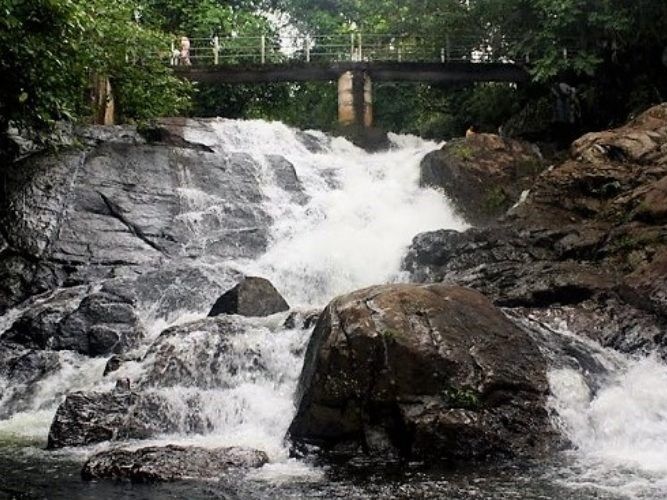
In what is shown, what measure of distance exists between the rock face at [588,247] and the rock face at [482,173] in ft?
6.10

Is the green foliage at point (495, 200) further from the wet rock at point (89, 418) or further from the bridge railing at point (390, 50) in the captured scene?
the wet rock at point (89, 418)

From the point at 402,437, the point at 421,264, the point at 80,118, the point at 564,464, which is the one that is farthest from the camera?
the point at 80,118

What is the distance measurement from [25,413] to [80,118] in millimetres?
→ 10336

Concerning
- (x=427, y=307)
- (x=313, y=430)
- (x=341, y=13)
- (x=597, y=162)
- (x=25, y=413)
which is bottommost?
(x=25, y=413)

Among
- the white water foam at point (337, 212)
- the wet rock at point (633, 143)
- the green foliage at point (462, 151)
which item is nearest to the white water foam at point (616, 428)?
the white water foam at point (337, 212)

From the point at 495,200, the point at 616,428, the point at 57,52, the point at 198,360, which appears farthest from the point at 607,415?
the point at 57,52

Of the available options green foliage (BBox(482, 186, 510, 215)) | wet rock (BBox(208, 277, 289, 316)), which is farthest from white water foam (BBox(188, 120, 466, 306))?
wet rock (BBox(208, 277, 289, 316))

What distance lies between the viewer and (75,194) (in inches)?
671

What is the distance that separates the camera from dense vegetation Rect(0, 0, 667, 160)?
13.5 m

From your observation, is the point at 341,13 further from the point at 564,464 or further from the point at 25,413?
the point at 564,464

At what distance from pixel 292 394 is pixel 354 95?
55.3ft

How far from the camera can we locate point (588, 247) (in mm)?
13648

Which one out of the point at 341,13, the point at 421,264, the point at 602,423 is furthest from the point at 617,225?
the point at 341,13

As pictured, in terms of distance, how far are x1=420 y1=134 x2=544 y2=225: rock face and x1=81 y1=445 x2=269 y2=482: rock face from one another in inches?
460
